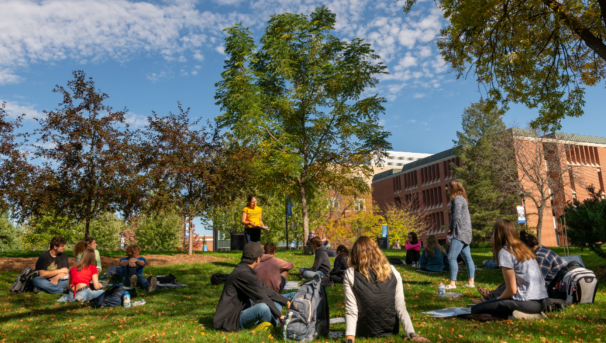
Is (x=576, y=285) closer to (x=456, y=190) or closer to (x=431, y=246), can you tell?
(x=456, y=190)

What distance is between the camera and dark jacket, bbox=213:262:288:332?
599 cm

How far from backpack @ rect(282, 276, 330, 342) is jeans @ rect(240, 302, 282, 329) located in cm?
76

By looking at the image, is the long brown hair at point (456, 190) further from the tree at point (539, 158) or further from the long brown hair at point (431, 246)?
the tree at point (539, 158)

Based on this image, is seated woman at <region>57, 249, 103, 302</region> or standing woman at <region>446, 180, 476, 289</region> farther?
seated woman at <region>57, 249, 103, 302</region>

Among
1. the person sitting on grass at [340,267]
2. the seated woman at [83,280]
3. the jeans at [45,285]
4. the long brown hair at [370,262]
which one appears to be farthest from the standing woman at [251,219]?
the long brown hair at [370,262]

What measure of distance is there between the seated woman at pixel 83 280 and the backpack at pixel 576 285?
889 cm

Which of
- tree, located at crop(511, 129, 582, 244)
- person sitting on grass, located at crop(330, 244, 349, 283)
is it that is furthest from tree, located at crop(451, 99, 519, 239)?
person sitting on grass, located at crop(330, 244, 349, 283)

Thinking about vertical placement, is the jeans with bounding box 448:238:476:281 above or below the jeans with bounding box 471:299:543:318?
above

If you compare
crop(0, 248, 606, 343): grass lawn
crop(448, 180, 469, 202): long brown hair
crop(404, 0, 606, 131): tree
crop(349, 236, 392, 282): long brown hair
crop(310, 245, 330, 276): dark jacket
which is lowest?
crop(0, 248, 606, 343): grass lawn

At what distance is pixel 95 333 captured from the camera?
636 centimetres

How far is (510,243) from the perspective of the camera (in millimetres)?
5559

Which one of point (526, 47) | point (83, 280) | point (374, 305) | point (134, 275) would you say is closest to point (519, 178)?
point (526, 47)

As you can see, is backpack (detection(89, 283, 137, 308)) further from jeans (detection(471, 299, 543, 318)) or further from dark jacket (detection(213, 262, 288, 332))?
jeans (detection(471, 299, 543, 318))

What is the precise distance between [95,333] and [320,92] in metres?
18.4
